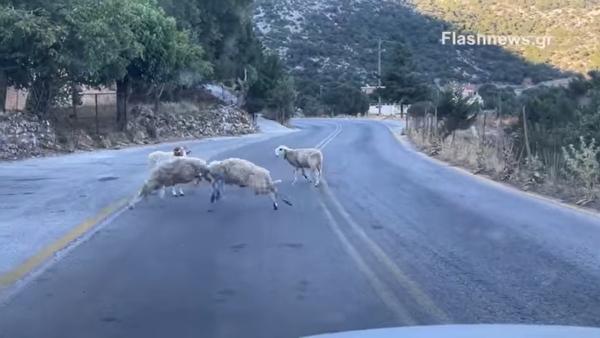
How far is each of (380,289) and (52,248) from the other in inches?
193

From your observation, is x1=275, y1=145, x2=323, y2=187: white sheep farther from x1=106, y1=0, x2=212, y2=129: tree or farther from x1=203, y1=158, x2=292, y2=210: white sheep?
x1=106, y1=0, x2=212, y2=129: tree

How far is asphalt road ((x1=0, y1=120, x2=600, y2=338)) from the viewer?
8555 millimetres

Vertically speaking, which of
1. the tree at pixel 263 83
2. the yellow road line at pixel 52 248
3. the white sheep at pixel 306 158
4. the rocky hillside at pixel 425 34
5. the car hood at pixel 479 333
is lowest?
the yellow road line at pixel 52 248

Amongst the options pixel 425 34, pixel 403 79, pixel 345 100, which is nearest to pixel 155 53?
pixel 403 79

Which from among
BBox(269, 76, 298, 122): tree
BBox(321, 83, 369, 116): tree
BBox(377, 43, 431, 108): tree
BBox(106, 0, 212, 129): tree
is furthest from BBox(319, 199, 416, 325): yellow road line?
BBox(321, 83, 369, 116): tree

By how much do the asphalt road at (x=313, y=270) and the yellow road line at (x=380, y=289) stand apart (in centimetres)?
2

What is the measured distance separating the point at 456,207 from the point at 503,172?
22.8ft

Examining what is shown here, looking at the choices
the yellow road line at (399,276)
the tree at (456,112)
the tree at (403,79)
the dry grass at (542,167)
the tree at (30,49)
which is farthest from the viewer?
the tree at (403,79)

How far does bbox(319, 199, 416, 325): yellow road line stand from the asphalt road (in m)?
0.02

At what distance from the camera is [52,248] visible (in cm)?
1284

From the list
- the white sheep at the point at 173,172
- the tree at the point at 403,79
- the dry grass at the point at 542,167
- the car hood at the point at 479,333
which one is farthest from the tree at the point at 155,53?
the car hood at the point at 479,333

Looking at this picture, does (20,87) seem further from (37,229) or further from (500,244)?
(500,244)

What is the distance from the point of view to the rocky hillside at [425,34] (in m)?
66.9

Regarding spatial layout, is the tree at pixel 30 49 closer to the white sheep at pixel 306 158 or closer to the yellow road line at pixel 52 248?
the white sheep at pixel 306 158
